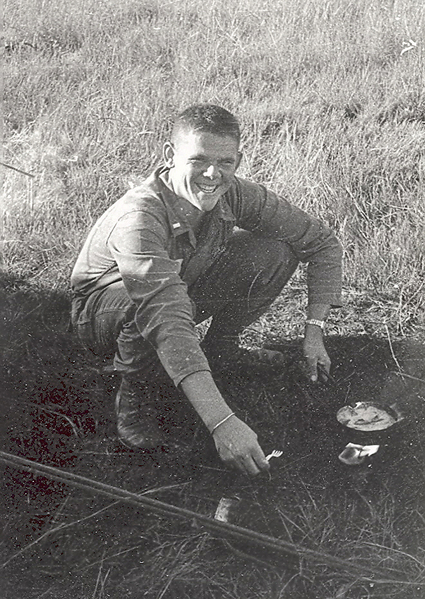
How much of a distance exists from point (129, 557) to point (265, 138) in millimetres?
1410

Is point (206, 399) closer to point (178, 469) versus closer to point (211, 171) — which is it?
point (178, 469)

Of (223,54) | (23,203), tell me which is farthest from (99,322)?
(223,54)

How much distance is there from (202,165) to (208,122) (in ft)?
0.47

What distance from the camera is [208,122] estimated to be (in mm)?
2201

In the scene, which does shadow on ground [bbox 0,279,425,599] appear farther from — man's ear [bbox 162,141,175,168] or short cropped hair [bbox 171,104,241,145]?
short cropped hair [bbox 171,104,241,145]

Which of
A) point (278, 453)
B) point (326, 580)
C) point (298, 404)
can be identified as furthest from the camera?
point (298, 404)

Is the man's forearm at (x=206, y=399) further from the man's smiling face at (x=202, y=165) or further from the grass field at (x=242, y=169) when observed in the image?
the man's smiling face at (x=202, y=165)

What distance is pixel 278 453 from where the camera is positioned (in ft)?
6.98

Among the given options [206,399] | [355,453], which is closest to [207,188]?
[206,399]

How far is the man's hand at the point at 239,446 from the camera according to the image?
1.90 meters

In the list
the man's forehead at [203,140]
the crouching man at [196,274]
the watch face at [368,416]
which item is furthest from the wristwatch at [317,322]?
the man's forehead at [203,140]

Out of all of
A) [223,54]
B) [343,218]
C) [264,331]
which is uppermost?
[223,54]

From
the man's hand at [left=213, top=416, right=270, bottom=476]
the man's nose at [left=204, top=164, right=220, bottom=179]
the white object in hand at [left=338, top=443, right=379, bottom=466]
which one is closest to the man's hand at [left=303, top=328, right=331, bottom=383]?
the white object in hand at [left=338, top=443, right=379, bottom=466]

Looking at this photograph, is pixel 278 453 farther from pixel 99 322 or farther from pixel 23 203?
pixel 23 203
